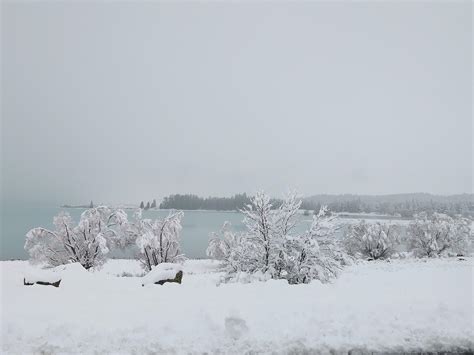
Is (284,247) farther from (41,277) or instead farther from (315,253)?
(41,277)

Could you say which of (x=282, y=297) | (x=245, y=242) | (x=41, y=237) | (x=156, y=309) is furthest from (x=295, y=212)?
(x=41, y=237)

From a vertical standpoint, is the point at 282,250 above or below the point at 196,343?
above

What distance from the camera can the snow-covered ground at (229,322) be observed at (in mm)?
6191

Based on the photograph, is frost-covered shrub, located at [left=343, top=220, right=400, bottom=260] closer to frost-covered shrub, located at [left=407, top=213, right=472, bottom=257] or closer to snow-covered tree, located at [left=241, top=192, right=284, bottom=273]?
frost-covered shrub, located at [left=407, top=213, right=472, bottom=257]

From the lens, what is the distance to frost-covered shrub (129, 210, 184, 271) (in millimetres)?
23531

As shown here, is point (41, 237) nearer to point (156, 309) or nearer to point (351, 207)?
point (156, 309)

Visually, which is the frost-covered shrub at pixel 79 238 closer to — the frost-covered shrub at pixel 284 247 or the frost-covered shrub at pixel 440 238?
the frost-covered shrub at pixel 284 247

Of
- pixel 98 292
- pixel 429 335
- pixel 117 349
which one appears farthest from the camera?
pixel 98 292

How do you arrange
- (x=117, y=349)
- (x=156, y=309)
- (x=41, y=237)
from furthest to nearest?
(x=41, y=237) < (x=156, y=309) < (x=117, y=349)

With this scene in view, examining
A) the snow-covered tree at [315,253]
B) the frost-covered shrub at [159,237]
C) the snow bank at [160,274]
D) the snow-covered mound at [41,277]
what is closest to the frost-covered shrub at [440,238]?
the frost-covered shrub at [159,237]

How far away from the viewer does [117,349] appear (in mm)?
6020

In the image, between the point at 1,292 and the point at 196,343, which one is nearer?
the point at 196,343

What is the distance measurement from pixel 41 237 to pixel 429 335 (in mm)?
22255

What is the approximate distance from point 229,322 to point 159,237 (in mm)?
18412
